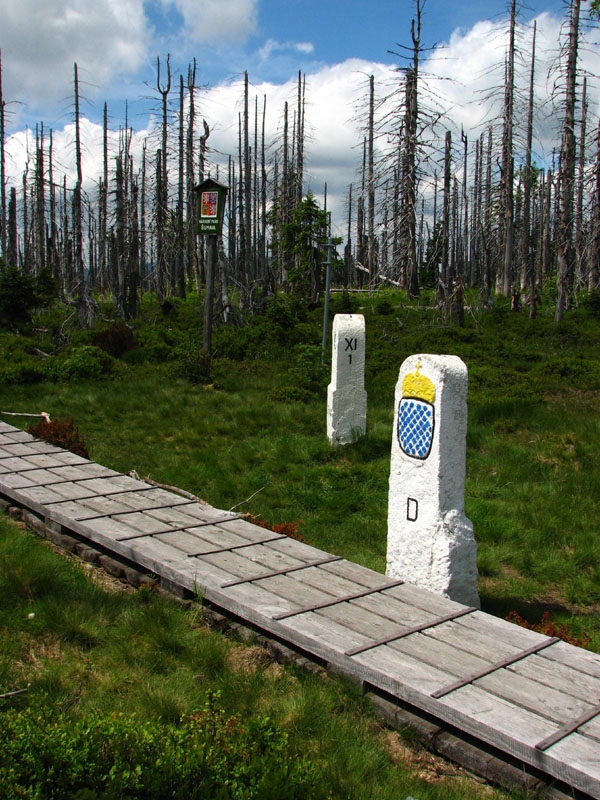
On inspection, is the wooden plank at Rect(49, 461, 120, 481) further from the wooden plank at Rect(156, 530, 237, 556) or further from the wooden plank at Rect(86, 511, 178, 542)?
the wooden plank at Rect(156, 530, 237, 556)

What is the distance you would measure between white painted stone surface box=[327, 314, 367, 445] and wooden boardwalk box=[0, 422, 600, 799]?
4.23m

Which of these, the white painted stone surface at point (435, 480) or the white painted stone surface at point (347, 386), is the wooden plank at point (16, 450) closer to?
the white painted stone surface at point (347, 386)

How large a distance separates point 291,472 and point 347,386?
80.2 inches

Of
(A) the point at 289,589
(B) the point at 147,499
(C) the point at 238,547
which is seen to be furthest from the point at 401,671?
(B) the point at 147,499

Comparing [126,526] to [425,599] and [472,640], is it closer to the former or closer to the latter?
[425,599]

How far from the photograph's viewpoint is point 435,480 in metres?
5.24

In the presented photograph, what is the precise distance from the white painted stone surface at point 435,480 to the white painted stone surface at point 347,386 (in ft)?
17.6

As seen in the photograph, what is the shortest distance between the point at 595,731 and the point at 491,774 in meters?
0.53

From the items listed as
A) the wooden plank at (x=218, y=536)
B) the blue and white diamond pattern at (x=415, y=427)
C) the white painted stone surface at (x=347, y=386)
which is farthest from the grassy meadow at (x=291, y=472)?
the blue and white diamond pattern at (x=415, y=427)

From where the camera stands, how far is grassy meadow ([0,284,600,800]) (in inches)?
151

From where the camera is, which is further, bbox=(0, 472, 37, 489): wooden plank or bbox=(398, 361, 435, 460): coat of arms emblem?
bbox=(0, 472, 37, 489): wooden plank

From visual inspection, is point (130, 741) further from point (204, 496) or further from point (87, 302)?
point (87, 302)

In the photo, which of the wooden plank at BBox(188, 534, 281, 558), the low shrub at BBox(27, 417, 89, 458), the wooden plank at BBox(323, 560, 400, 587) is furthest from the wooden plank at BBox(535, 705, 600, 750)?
the low shrub at BBox(27, 417, 89, 458)

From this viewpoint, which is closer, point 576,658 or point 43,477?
point 576,658
